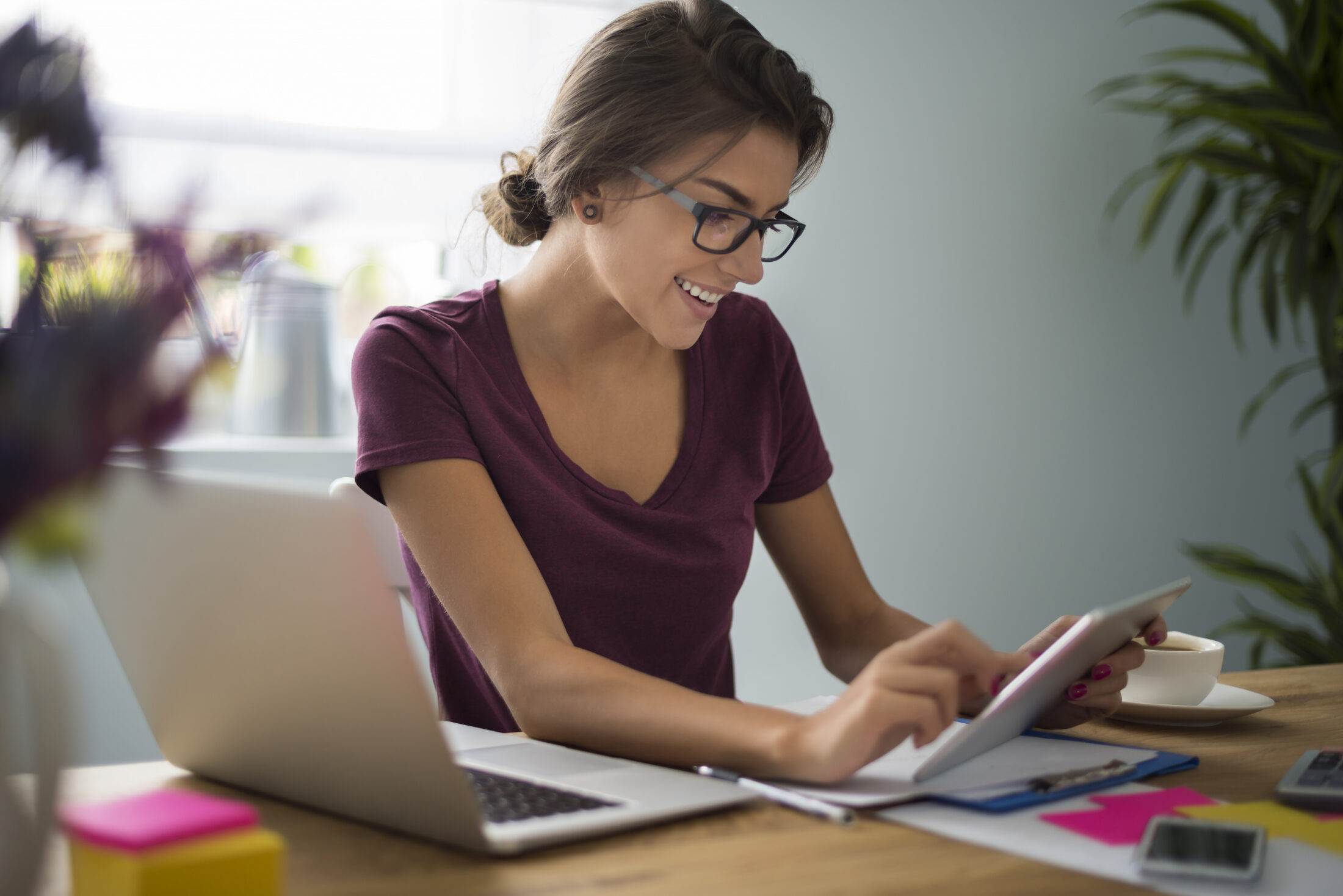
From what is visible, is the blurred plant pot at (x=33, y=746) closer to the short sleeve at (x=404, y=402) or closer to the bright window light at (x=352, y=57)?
the short sleeve at (x=404, y=402)

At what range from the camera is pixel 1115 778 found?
2.83ft

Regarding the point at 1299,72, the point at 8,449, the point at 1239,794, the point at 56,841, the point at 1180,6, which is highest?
the point at 1180,6

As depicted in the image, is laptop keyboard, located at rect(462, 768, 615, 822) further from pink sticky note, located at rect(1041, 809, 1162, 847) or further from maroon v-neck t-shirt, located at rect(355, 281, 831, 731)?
maroon v-neck t-shirt, located at rect(355, 281, 831, 731)

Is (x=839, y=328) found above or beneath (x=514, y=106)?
beneath

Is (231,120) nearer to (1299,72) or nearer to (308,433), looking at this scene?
(308,433)

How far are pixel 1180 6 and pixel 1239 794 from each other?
2067mm

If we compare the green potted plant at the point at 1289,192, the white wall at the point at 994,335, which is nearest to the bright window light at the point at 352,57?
the white wall at the point at 994,335

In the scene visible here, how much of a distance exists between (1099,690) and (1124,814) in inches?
9.4

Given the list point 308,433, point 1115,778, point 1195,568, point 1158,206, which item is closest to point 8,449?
point 1115,778

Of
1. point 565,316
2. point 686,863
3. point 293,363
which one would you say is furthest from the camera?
point 293,363

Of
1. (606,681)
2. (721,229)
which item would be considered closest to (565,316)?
(721,229)

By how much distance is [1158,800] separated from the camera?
820mm

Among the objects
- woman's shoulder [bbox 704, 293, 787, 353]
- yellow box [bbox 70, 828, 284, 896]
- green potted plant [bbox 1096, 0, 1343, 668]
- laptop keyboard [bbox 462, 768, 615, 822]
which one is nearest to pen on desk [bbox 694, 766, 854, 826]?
laptop keyboard [bbox 462, 768, 615, 822]

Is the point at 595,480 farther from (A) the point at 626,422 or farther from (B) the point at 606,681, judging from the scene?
(B) the point at 606,681
